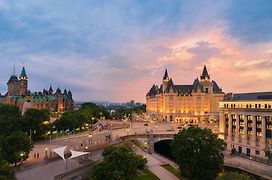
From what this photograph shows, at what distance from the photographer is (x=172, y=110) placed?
181000 millimetres

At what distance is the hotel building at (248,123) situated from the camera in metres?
78.4

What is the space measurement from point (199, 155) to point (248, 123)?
40.6 meters

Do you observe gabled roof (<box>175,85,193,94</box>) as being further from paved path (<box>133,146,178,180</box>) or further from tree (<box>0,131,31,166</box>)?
tree (<box>0,131,31,166</box>)

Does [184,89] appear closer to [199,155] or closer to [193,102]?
[193,102]

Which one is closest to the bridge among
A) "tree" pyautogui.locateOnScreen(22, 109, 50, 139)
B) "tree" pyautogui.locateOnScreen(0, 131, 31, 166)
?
"tree" pyautogui.locateOnScreen(22, 109, 50, 139)

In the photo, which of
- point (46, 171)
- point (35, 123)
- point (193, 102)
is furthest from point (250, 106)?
point (193, 102)

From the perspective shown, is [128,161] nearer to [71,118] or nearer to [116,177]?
[116,177]

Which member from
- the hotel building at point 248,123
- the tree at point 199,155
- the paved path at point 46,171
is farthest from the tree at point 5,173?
the hotel building at point 248,123

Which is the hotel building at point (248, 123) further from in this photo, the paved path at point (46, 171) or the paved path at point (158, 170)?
the paved path at point (46, 171)

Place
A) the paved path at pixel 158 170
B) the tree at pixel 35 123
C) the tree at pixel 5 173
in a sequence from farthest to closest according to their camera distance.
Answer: the tree at pixel 35 123 < the paved path at pixel 158 170 < the tree at pixel 5 173

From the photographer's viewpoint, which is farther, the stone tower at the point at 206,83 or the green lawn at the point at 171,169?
the stone tower at the point at 206,83

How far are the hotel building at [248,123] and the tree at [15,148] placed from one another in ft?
204

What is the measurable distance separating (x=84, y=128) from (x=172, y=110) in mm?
75321

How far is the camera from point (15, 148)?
2071 inches
